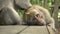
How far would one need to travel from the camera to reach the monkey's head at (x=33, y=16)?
2.09 metres

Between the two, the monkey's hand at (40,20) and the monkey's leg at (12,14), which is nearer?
the monkey's hand at (40,20)

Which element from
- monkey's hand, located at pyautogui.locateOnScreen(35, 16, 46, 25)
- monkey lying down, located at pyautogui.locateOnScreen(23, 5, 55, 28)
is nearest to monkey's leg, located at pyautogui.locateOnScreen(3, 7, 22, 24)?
monkey lying down, located at pyautogui.locateOnScreen(23, 5, 55, 28)

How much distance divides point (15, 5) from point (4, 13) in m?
0.45

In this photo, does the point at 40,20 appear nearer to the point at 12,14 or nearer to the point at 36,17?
the point at 36,17

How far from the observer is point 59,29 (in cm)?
436

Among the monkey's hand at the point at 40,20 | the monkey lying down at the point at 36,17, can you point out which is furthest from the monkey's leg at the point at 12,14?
the monkey's hand at the point at 40,20

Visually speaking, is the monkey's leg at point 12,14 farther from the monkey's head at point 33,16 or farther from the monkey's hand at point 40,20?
the monkey's hand at point 40,20

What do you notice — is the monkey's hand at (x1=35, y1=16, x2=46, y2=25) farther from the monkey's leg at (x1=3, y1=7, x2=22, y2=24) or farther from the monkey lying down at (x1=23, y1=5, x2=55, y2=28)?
the monkey's leg at (x1=3, y1=7, x2=22, y2=24)

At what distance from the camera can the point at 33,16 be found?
7.04 feet

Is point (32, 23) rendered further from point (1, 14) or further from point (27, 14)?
point (1, 14)

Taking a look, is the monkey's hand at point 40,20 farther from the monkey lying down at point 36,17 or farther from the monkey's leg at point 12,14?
the monkey's leg at point 12,14

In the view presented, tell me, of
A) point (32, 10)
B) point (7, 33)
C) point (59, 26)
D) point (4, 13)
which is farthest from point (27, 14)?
point (59, 26)

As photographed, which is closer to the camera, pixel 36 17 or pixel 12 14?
pixel 36 17

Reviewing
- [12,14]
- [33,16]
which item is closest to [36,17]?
[33,16]
